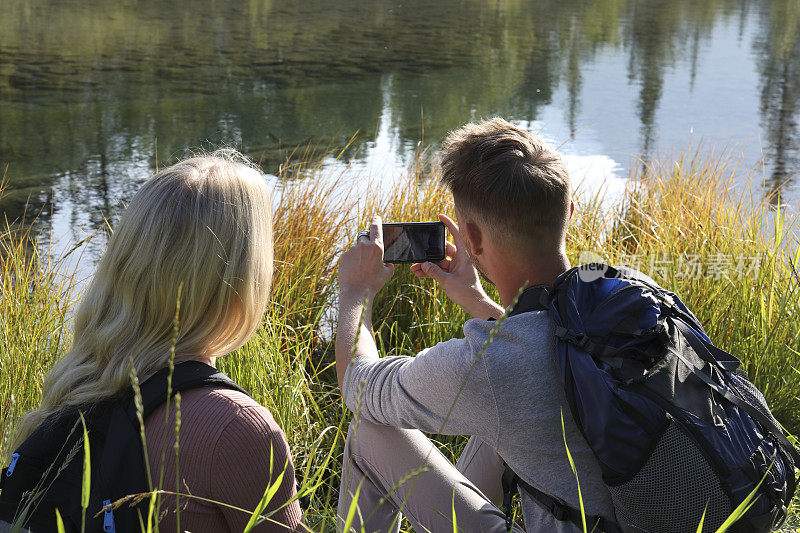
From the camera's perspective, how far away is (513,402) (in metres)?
1.48

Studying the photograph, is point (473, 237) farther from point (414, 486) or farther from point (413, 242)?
point (414, 486)

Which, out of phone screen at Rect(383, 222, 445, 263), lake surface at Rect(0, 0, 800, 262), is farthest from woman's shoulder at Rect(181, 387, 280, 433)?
lake surface at Rect(0, 0, 800, 262)

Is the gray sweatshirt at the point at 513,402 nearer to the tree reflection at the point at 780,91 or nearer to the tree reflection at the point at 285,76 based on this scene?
the tree reflection at the point at 780,91

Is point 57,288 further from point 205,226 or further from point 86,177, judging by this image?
point 86,177

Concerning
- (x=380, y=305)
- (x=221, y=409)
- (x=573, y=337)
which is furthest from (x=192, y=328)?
(x=380, y=305)

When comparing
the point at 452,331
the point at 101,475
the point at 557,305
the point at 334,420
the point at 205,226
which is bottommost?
the point at 334,420

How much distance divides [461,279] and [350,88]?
376 inches

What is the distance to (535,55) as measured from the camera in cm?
1497

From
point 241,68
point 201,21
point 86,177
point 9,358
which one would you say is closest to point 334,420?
point 9,358

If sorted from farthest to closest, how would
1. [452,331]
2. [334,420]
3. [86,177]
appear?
1. [86,177]
2. [452,331]
3. [334,420]

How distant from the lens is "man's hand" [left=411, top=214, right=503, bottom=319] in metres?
2.15

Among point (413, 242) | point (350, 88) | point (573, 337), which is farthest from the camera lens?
point (350, 88)

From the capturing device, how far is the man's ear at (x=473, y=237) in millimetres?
1796

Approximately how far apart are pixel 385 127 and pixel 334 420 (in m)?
6.66
